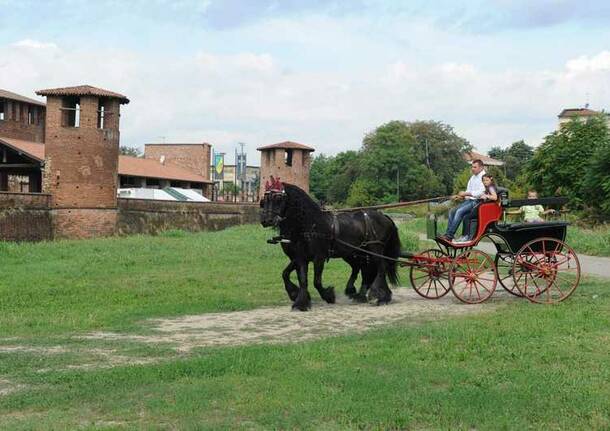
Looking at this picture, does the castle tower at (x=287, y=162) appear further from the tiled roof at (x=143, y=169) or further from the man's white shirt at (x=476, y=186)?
the man's white shirt at (x=476, y=186)

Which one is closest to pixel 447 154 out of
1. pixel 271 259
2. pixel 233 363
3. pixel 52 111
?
pixel 52 111

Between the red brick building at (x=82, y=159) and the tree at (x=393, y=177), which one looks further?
the tree at (x=393, y=177)

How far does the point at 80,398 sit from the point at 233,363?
1.60 metres

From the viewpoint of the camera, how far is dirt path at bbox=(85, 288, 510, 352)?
31.0ft

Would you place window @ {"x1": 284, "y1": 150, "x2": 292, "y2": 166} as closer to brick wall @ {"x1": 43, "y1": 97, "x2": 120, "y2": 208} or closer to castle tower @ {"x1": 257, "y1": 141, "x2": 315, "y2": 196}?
castle tower @ {"x1": 257, "y1": 141, "x2": 315, "y2": 196}

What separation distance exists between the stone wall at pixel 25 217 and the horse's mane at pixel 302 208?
1096 inches

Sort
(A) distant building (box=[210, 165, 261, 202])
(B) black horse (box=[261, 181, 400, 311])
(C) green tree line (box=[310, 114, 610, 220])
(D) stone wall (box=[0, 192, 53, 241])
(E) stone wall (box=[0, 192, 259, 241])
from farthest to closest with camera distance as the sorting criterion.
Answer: (C) green tree line (box=[310, 114, 610, 220]) < (A) distant building (box=[210, 165, 261, 202]) < (E) stone wall (box=[0, 192, 259, 241]) < (D) stone wall (box=[0, 192, 53, 241]) < (B) black horse (box=[261, 181, 400, 311])

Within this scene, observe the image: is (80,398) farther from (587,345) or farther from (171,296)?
(171,296)

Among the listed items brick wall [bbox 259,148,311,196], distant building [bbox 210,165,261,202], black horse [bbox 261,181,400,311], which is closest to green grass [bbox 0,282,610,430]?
black horse [bbox 261,181,400,311]

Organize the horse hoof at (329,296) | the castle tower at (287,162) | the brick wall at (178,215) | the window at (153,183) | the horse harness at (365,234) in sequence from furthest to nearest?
the window at (153,183) → the castle tower at (287,162) → the brick wall at (178,215) → the horse hoof at (329,296) → the horse harness at (365,234)

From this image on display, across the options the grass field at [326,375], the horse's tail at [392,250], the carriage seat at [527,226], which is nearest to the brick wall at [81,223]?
the grass field at [326,375]

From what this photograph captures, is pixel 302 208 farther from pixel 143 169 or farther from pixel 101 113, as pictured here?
pixel 143 169

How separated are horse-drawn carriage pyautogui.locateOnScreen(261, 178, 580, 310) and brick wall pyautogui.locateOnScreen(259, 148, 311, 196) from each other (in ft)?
141

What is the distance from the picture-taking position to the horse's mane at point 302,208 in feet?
38.7
